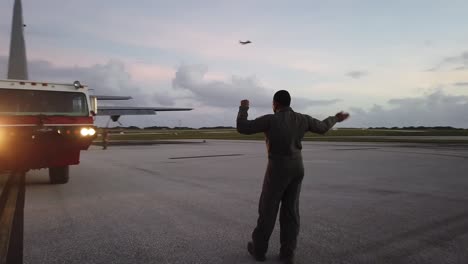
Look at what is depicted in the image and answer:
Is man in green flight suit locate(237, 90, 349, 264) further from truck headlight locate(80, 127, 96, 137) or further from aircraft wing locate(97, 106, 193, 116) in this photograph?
aircraft wing locate(97, 106, 193, 116)

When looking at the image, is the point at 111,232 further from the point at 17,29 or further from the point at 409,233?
the point at 17,29

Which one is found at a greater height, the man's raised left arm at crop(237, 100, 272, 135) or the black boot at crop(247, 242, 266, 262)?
the man's raised left arm at crop(237, 100, 272, 135)

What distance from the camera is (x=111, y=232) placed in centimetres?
537

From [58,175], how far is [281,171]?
7.98m

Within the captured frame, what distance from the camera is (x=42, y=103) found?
9578 millimetres

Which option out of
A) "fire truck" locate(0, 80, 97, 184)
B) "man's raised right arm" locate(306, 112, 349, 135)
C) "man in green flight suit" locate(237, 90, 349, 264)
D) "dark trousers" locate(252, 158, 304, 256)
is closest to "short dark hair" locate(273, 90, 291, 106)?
"man in green flight suit" locate(237, 90, 349, 264)

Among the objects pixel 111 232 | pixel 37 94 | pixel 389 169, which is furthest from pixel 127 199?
pixel 389 169

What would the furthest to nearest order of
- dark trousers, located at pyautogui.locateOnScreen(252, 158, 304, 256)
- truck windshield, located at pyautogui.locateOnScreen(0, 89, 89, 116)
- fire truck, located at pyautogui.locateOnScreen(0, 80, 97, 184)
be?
truck windshield, located at pyautogui.locateOnScreen(0, 89, 89, 116) → fire truck, located at pyautogui.locateOnScreen(0, 80, 97, 184) → dark trousers, located at pyautogui.locateOnScreen(252, 158, 304, 256)

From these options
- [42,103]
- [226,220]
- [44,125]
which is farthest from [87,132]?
[226,220]

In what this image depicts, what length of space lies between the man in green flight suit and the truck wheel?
7494 millimetres

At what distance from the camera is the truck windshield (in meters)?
9.16

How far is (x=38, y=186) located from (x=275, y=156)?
8.00 m

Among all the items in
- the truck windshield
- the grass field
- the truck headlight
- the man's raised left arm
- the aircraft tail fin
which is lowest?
the grass field

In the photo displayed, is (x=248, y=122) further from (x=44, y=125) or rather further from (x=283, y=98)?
(x=44, y=125)
